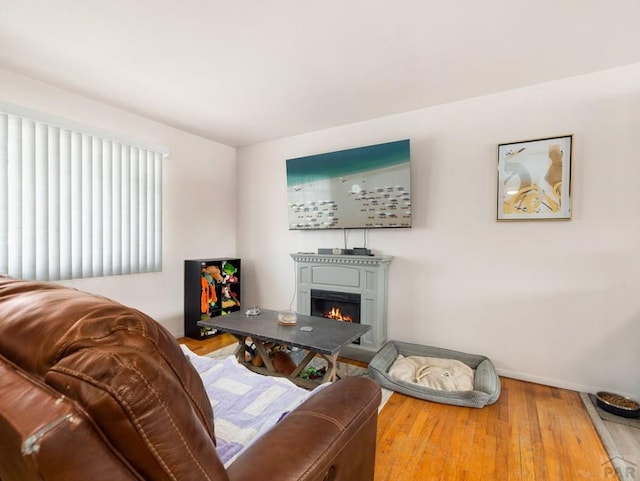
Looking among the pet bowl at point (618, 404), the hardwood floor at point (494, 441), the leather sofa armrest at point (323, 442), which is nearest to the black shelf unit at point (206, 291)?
the hardwood floor at point (494, 441)

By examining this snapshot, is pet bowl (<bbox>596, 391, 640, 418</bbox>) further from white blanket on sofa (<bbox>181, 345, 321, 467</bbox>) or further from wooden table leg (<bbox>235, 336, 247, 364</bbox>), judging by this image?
wooden table leg (<bbox>235, 336, 247, 364</bbox>)

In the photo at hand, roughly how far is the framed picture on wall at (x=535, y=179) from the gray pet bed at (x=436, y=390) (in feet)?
4.34

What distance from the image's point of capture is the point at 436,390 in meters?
2.36

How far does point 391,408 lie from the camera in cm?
228

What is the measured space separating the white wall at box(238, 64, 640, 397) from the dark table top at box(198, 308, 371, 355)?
107 cm

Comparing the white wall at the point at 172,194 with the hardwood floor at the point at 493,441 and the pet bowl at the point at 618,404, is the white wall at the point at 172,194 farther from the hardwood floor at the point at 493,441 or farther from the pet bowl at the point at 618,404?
the pet bowl at the point at 618,404

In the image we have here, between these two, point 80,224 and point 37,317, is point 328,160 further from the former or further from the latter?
point 37,317

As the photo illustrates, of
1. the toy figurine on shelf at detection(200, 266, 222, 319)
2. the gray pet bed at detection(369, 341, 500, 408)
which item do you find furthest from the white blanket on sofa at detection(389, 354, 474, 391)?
the toy figurine on shelf at detection(200, 266, 222, 319)

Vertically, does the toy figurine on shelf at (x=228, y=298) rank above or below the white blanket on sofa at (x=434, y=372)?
above

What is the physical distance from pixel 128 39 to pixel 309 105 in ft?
5.12

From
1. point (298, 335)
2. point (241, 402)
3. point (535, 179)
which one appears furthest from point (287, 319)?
point (535, 179)

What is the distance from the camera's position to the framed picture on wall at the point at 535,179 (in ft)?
8.39

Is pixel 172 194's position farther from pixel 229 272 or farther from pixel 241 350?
pixel 241 350

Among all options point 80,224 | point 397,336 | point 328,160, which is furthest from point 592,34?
point 80,224
